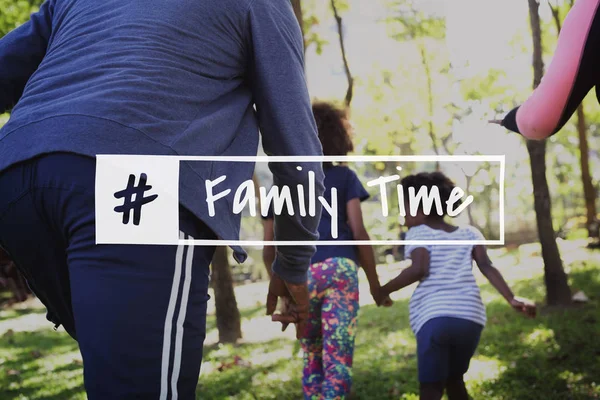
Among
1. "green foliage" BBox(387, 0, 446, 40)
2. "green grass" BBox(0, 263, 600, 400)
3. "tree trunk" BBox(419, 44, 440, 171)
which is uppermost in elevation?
"green foliage" BBox(387, 0, 446, 40)

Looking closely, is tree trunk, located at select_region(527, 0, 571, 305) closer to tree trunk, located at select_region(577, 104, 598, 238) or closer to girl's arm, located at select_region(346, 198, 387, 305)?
girl's arm, located at select_region(346, 198, 387, 305)

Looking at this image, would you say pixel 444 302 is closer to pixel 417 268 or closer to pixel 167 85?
pixel 417 268

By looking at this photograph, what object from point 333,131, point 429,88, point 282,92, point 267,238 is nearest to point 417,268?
point 267,238

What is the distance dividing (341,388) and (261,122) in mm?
1774

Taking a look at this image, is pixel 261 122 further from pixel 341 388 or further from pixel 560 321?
pixel 560 321

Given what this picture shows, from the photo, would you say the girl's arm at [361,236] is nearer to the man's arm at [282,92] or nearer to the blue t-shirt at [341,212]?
the blue t-shirt at [341,212]

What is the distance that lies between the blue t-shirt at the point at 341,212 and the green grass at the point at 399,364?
1.21 metres

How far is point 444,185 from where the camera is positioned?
3.26m

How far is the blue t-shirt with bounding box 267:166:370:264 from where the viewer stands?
9.80 feet

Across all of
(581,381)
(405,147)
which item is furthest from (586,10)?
(405,147)

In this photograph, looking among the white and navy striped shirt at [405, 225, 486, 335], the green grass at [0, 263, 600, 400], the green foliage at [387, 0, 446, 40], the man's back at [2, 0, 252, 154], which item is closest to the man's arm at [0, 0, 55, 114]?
the man's back at [2, 0, 252, 154]

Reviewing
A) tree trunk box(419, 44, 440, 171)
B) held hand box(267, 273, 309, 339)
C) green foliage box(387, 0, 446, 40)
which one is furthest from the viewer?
tree trunk box(419, 44, 440, 171)

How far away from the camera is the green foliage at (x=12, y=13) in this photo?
6.43 meters

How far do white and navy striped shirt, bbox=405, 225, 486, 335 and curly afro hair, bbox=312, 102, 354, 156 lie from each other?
569 mm
